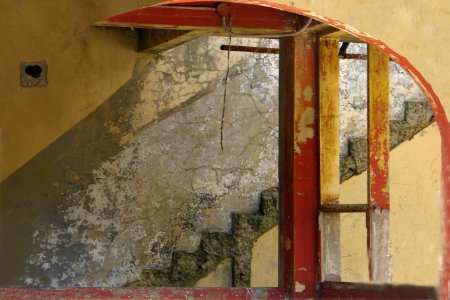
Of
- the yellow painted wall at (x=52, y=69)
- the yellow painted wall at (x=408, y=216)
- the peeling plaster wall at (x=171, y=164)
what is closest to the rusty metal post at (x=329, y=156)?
the yellow painted wall at (x=52, y=69)

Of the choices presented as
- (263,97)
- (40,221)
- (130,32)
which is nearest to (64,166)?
(40,221)

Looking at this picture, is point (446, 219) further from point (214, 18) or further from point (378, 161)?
point (214, 18)

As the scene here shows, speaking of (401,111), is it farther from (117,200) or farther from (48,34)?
(48,34)

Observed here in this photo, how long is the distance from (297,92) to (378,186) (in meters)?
0.81

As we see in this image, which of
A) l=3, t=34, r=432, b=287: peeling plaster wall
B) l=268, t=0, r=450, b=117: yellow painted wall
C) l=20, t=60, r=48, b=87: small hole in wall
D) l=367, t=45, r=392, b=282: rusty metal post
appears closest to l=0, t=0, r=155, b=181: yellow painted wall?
l=20, t=60, r=48, b=87: small hole in wall

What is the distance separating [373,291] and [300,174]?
929 millimetres

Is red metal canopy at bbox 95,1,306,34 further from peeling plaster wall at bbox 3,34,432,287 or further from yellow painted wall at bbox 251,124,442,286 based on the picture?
yellow painted wall at bbox 251,124,442,286

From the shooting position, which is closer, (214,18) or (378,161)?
(378,161)

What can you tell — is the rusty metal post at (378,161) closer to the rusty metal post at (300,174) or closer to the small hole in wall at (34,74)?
the rusty metal post at (300,174)

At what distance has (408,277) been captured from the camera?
→ 32.1 ft

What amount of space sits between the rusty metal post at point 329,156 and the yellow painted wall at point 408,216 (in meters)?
2.96

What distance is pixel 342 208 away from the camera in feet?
21.0

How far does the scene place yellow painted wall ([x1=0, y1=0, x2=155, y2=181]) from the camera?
738 centimetres

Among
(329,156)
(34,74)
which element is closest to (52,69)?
(34,74)
